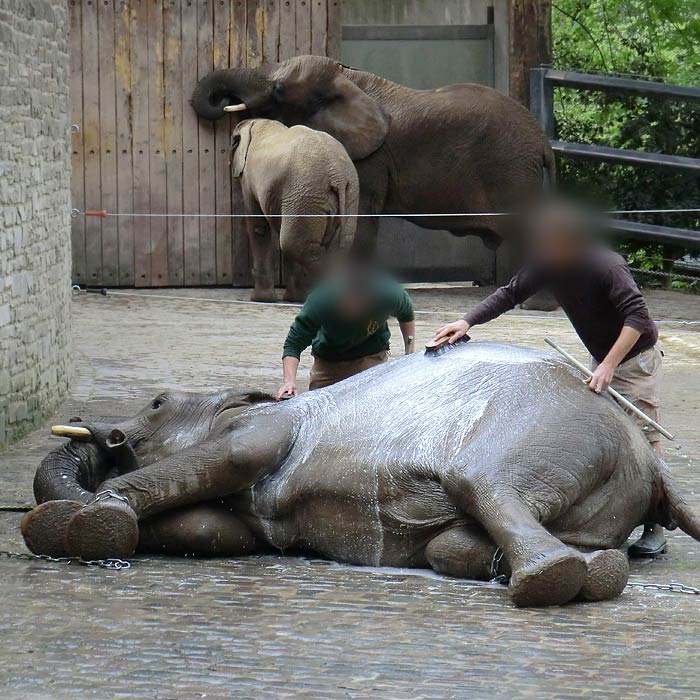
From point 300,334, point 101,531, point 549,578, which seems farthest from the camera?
point 300,334

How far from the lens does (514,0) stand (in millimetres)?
16953

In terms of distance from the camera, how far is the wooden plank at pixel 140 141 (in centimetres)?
1683

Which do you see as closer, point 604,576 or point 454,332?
point 604,576

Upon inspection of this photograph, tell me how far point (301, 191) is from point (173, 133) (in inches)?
112

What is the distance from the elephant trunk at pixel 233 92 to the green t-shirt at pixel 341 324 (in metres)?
8.81

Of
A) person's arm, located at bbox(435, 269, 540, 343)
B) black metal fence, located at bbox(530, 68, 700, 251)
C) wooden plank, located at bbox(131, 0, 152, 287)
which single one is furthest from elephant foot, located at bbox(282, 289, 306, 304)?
person's arm, located at bbox(435, 269, 540, 343)

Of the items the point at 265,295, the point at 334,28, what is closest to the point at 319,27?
the point at 334,28

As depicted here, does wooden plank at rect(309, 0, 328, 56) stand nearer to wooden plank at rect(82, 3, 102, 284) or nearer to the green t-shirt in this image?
wooden plank at rect(82, 3, 102, 284)

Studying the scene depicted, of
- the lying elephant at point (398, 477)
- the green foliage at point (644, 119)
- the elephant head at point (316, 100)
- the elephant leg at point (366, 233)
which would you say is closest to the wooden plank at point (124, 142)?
the elephant head at point (316, 100)

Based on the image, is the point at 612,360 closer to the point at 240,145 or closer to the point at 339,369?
the point at 339,369

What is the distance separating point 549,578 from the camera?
525 centimetres

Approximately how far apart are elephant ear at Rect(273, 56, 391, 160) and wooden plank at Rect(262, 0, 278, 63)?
0.82 meters

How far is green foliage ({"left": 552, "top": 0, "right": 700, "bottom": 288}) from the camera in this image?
17422 millimetres

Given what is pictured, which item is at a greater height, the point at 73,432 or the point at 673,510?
the point at 73,432
